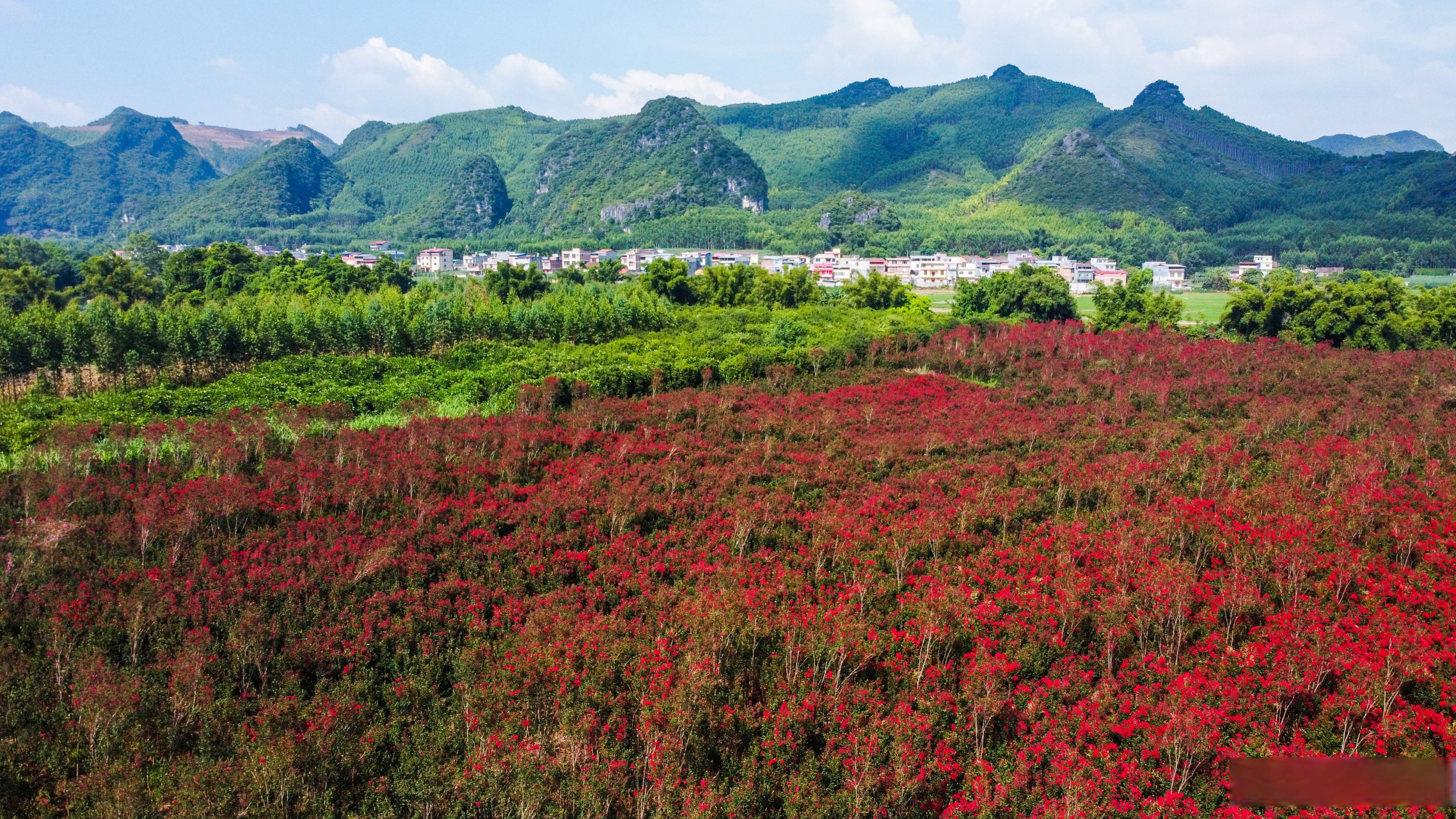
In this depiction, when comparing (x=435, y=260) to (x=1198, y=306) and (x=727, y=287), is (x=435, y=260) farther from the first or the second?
(x=1198, y=306)

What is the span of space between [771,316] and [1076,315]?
64.7 feet

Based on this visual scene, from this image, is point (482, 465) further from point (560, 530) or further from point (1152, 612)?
point (1152, 612)

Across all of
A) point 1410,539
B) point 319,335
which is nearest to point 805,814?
point 1410,539

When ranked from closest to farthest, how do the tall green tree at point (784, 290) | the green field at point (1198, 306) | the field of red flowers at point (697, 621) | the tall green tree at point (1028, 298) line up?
1. the field of red flowers at point (697, 621)
2. the tall green tree at point (1028, 298)
3. the green field at point (1198, 306)
4. the tall green tree at point (784, 290)

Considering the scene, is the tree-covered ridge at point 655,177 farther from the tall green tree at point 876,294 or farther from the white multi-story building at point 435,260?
the tall green tree at point 876,294

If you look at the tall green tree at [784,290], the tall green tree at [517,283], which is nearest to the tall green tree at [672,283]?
the tall green tree at [784,290]

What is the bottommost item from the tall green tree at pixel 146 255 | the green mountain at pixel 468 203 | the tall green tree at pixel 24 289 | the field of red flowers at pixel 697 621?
the field of red flowers at pixel 697 621

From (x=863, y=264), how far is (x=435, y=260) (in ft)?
183

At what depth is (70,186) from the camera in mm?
171875

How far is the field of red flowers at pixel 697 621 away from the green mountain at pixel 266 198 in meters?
149

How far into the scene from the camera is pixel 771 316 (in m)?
40.7

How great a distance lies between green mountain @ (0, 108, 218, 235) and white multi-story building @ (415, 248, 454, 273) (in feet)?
330

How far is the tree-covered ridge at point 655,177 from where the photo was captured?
132375 millimetres

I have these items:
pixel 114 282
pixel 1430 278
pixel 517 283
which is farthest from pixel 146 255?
pixel 1430 278
